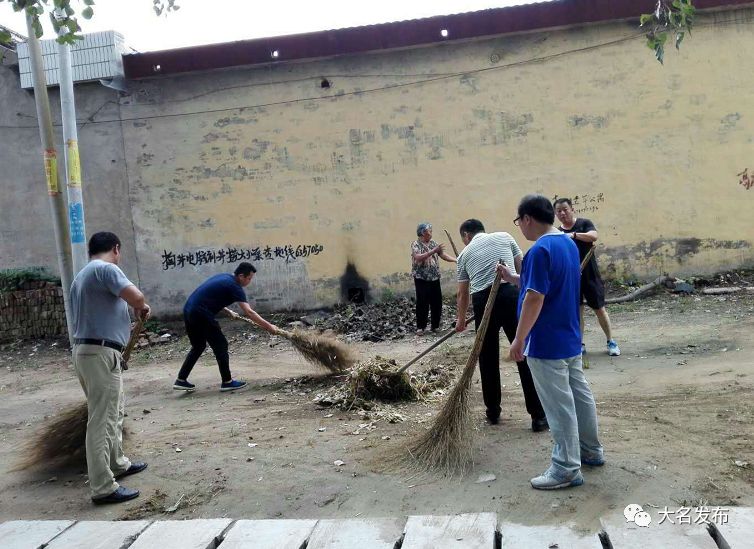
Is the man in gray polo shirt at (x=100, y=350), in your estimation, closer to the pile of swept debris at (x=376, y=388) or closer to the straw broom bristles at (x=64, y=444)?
the straw broom bristles at (x=64, y=444)

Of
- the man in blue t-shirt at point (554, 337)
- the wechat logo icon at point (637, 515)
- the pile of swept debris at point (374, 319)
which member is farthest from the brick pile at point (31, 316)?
the wechat logo icon at point (637, 515)

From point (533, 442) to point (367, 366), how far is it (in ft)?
6.23

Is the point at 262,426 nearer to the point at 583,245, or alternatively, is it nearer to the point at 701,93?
the point at 583,245

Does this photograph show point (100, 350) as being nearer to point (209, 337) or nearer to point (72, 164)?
point (209, 337)

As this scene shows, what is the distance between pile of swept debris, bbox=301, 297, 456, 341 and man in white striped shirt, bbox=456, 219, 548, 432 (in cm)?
455

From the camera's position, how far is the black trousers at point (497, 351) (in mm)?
4711

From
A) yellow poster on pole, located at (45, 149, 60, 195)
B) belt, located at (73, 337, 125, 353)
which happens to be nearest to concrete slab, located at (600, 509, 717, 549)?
belt, located at (73, 337, 125, 353)

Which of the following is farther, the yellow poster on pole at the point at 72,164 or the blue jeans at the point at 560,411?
the yellow poster on pole at the point at 72,164

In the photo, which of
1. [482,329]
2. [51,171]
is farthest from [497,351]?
[51,171]

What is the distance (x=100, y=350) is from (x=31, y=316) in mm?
8605

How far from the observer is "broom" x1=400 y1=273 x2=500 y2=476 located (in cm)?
421

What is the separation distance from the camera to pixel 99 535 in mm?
3539

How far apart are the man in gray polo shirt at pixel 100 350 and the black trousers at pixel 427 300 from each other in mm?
5711

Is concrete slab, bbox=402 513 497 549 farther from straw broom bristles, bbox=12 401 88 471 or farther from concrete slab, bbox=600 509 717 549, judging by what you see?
straw broom bristles, bbox=12 401 88 471
